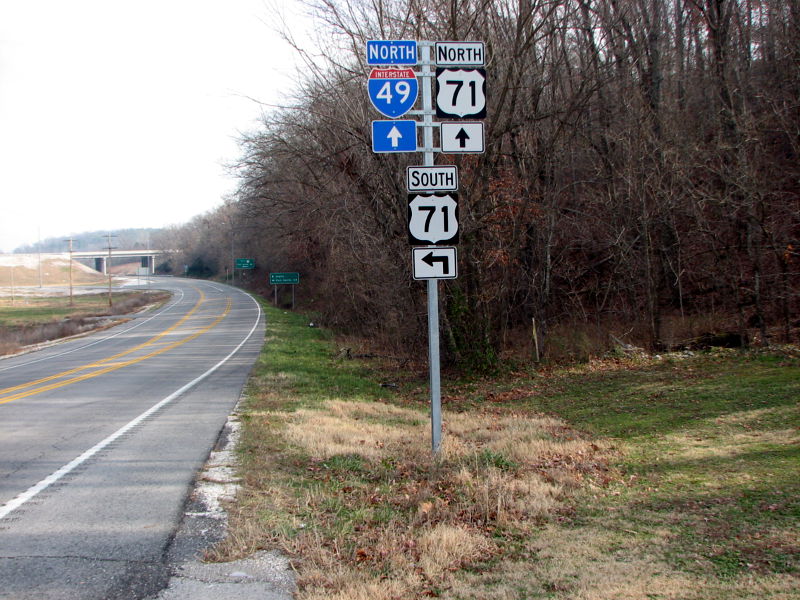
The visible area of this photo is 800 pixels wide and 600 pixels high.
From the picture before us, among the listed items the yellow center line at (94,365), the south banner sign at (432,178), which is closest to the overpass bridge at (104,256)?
the yellow center line at (94,365)

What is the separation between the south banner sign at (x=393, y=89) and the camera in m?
7.90

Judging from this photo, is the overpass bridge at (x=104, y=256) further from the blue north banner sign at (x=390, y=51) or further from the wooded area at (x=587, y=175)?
the blue north banner sign at (x=390, y=51)

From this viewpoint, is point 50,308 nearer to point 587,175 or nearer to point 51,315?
point 51,315

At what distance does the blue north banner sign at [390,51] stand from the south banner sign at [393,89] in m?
0.13

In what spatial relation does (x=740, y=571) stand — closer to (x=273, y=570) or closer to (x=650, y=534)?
(x=650, y=534)

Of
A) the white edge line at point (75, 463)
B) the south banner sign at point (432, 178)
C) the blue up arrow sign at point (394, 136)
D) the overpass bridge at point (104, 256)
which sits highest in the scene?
the overpass bridge at point (104, 256)

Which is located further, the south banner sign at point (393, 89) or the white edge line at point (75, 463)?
the south banner sign at point (393, 89)

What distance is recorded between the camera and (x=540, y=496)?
6078 millimetres

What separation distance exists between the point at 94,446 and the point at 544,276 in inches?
517

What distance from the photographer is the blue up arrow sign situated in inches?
306

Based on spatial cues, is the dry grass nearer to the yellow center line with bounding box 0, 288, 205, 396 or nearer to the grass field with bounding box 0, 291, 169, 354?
the yellow center line with bounding box 0, 288, 205, 396

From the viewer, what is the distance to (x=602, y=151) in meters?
20.7

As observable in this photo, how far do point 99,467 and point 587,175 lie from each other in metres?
18.0

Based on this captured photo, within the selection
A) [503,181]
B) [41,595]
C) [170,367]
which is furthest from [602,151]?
[41,595]
